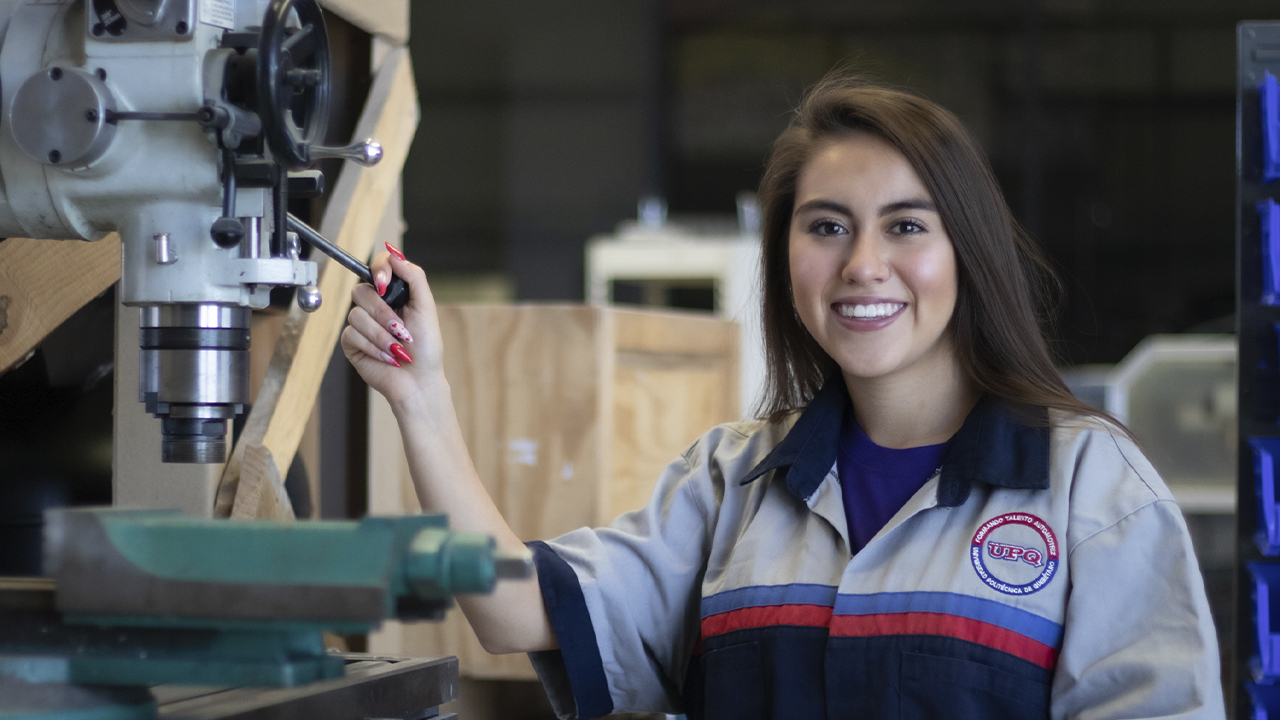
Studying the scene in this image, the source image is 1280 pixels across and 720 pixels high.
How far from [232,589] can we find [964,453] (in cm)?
84

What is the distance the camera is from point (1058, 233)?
595 centimetres

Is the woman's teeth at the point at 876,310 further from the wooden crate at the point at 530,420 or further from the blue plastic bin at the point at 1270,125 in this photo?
the blue plastic bin at the point at 1270,125

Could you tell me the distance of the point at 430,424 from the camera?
130 centimetres

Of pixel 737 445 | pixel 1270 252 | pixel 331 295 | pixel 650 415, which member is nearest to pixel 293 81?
pixel 331 295

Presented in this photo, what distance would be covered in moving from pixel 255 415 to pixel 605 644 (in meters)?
0.49

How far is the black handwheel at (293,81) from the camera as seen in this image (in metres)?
0.91

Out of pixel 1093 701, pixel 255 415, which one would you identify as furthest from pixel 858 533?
pixel 255 415

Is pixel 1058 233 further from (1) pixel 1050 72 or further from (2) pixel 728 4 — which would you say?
(2) pixel 728 4

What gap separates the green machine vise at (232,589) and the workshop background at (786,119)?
15.1 feet

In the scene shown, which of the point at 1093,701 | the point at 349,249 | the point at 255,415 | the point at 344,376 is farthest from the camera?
the point at 344,376

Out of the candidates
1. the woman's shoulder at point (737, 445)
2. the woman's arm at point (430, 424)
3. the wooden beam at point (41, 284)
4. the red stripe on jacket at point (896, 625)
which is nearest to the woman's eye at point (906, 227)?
the woman's shoulder at point (737, 445)

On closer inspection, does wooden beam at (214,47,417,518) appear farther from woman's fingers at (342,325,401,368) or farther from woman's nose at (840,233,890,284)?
woman's nose at (840,233,890,284)

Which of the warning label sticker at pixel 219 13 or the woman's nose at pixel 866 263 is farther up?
the warning label sticker at pixel 219 13

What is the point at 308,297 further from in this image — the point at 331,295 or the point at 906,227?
the point at 906,227
